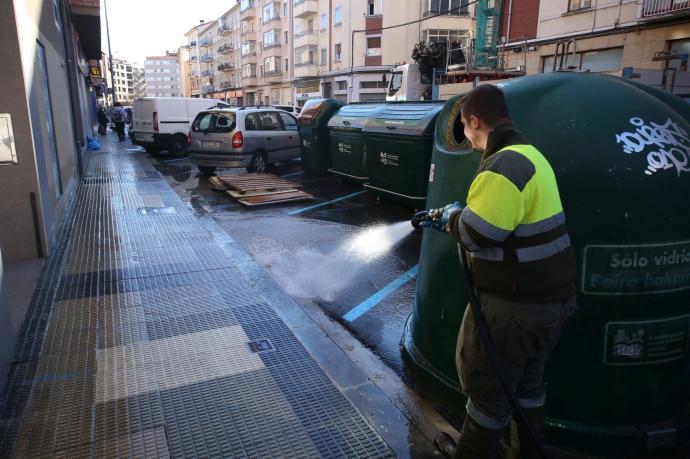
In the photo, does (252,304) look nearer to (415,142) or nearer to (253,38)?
(415,142)

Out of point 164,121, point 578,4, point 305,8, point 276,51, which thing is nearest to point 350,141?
point 164,121

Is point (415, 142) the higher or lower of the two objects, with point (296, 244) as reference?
higher

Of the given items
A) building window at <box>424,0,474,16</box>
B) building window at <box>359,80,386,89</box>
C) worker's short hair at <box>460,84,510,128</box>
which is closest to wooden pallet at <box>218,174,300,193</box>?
worker's short hair at <box>460,84,510,128</box>

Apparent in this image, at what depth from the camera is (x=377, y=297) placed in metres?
5.10

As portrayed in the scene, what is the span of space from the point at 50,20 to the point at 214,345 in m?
8.31

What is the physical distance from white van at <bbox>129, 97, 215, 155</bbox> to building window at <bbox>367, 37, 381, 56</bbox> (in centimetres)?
2652

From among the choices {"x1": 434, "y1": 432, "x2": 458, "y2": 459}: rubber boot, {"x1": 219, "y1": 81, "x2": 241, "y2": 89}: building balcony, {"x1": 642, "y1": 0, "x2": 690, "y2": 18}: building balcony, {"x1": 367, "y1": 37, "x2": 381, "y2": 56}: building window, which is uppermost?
{"x1": 367, "y1": 37, "x2": 381, "y2": 56}: building window

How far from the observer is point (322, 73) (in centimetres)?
4703

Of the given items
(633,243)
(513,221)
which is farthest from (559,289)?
(633,243)

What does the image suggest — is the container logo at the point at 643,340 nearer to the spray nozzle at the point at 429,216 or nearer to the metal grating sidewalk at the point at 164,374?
the spray nozzle at the point at 429,216

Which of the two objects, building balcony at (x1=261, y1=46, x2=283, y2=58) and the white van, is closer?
the white van

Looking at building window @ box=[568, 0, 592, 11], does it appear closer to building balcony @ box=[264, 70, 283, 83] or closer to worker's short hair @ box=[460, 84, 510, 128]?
worker's short hair @ box=[460, 84, 510, 128]

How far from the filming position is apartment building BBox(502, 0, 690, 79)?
17.7m

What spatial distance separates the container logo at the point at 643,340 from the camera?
2.59 meters
